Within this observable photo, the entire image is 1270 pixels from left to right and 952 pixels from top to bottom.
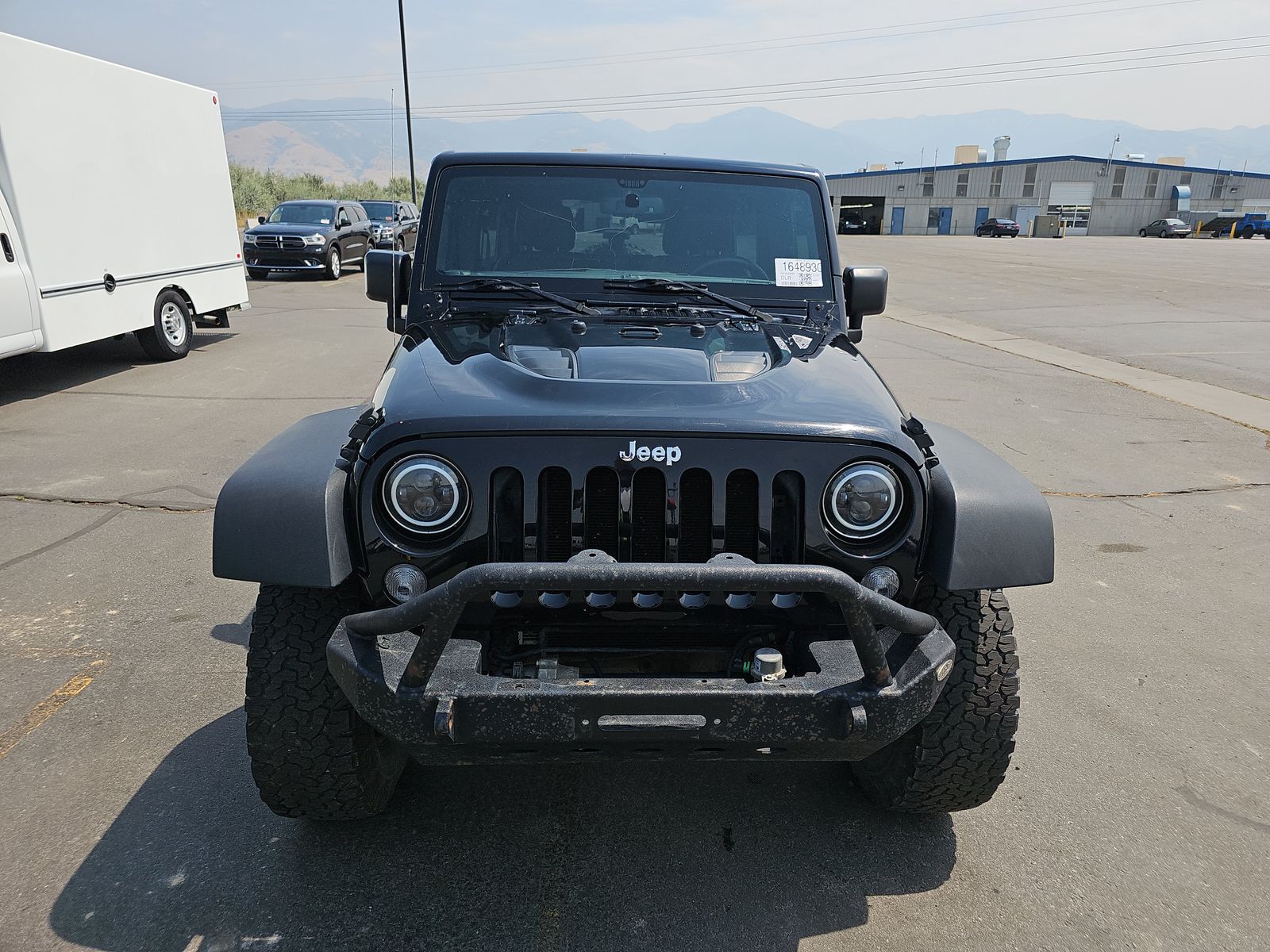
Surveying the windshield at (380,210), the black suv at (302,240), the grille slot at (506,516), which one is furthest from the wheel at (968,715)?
the windshield at (380,210)

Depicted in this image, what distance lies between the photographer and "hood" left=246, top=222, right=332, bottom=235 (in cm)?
1931

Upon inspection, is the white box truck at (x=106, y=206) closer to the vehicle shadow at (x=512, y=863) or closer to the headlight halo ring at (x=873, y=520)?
the vehicle shadow at (x=512, y=863)

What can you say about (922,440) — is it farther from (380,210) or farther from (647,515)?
(380,210)

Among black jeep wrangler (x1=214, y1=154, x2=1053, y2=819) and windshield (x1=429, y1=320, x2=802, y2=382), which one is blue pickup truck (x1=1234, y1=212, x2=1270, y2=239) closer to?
windshield (x1=429, y1=320, x2=802, y2=382)

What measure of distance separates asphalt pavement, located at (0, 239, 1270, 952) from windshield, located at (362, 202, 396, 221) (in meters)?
20.0

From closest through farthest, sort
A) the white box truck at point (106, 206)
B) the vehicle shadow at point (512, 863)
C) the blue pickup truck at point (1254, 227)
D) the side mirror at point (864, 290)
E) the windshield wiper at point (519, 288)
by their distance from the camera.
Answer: the vehicle shadow at point (512, 863)
the windshield wiper at point (519, 288)
the side mirror at point (864, 290)
the white box truck at point (106, 206)
the blue pickup truck at point (1254, 227)

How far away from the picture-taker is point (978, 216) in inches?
2832

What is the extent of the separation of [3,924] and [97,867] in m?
0.24

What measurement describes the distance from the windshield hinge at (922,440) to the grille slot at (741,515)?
0.46 metres

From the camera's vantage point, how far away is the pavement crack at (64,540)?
4.69 metres

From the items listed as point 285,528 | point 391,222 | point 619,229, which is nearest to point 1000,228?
point 391,222

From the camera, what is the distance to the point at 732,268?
356 cm

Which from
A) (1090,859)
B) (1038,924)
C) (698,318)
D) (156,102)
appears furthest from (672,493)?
(156,102)

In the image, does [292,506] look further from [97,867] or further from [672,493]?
[97,867]
